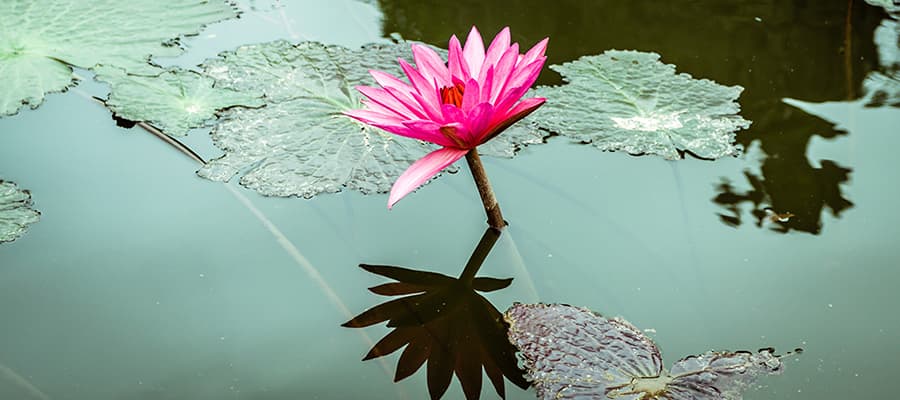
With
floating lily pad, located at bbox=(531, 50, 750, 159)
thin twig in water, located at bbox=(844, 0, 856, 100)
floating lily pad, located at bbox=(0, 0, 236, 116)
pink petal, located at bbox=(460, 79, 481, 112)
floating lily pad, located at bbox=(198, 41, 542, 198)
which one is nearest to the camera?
pink petal, located at bbox=(460, 79, 481, 112)

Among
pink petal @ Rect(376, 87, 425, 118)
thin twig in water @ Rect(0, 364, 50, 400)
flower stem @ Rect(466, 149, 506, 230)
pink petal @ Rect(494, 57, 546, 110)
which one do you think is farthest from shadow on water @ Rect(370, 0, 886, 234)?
thin twig in water @ Rect(0, 364, 50, 400)

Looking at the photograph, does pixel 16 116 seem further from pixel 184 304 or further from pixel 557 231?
pixel 557 231

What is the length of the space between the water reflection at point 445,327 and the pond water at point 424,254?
24 millimetres

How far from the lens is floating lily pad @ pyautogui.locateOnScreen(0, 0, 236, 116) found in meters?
2.09

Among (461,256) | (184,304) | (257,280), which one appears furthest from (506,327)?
(184,304)

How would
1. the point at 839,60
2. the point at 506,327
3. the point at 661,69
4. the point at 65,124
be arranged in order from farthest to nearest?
1. the point at 839,60
2. the point at 661,69
3. the point at 65,124
4. the point at 506,327

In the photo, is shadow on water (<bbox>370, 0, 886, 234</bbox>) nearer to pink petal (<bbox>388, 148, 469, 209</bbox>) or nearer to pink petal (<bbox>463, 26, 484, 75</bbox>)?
pink petal (<bbox>463, 26, 484, 75</bbox>)

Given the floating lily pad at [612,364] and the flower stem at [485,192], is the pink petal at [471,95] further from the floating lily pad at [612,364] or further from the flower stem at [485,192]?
the floating lily pad at [612,364]

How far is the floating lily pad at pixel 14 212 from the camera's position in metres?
1.67

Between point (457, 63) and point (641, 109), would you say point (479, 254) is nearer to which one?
point (457, 63)

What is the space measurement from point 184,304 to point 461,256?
1.82 feet

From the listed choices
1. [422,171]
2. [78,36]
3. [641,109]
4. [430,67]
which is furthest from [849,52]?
[78,36]

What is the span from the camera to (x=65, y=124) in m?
2.05

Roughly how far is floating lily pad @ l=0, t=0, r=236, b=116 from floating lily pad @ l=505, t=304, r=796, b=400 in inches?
54.6
